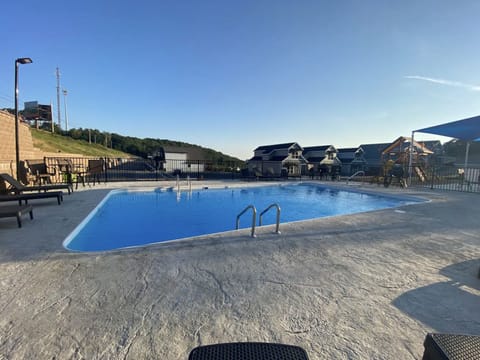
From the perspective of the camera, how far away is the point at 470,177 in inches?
535

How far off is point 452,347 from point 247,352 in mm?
995

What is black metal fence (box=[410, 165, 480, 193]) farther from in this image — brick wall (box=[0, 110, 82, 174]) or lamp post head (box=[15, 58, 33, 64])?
brick wall (box=[0, 110, 82, 174])

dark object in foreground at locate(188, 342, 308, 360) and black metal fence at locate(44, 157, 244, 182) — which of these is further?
black metal fence at locate(44, 157, 244, 182)

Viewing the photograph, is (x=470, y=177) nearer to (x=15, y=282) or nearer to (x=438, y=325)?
(x=438, y=325)

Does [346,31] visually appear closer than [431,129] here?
Yes

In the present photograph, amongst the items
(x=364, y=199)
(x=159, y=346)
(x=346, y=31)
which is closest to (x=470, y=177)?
(x=364, y=199)

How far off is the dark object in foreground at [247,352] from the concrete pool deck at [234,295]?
1.59 ft

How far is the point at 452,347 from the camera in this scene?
108cm

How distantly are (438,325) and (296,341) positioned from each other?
125 cm

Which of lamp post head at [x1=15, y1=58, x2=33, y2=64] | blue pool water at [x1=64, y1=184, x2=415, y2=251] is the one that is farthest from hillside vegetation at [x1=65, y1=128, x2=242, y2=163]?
lamp post head at [x1=15, y1=58, x2=33, y2=64]

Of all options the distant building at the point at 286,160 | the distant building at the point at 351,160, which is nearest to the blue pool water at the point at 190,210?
the distant building at the point at 286,160

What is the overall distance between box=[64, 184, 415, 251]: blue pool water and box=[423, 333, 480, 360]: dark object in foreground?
176 inches

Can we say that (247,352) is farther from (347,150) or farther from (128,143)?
(128,143)

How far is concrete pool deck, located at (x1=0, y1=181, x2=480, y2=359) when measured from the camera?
1627 millimetres
